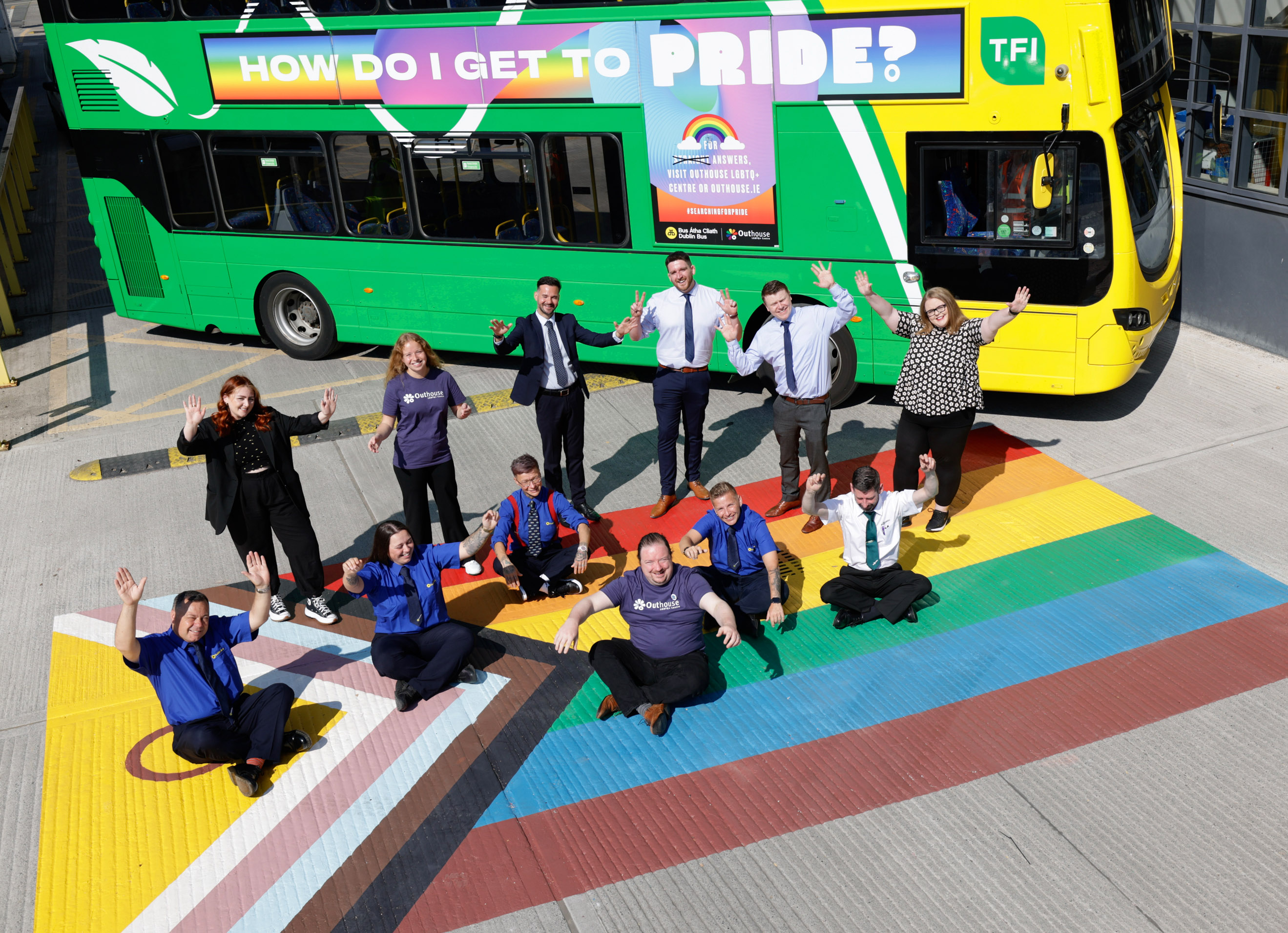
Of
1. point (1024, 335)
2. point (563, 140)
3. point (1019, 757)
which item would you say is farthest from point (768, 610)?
point (563, 140)

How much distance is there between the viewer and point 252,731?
6.09 meters

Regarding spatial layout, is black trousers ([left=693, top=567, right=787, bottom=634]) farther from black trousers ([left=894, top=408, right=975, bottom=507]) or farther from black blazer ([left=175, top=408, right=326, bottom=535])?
black blazer ([left=175, top=408, right=326, bottom=535])

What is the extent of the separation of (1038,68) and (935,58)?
79 centimetres

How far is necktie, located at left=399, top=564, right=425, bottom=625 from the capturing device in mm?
6590

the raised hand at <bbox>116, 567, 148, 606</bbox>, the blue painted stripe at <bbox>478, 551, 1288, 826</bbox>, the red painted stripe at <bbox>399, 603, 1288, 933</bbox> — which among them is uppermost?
the raised hand at <bbox>116, 567, 148, 606</bbox>

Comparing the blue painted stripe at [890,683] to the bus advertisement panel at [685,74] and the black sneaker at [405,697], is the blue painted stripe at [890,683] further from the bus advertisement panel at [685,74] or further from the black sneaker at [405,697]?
the bus advertisement panel at [685,74]

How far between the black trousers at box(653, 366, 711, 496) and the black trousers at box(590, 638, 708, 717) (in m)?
2.49

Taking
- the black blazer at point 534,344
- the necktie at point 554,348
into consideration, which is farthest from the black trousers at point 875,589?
the necktie at point 554,348

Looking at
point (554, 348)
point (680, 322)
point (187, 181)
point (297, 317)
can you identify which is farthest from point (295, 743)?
point (187, 181)

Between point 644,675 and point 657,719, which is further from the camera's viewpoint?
point 644,675

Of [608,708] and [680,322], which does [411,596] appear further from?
[680,322]

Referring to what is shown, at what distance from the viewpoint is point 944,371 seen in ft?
25.4

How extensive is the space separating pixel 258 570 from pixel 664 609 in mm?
2233

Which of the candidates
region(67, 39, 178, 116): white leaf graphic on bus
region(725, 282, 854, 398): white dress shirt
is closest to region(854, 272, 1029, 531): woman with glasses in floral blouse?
region(725, 282, 854, 398): white dress shirt
